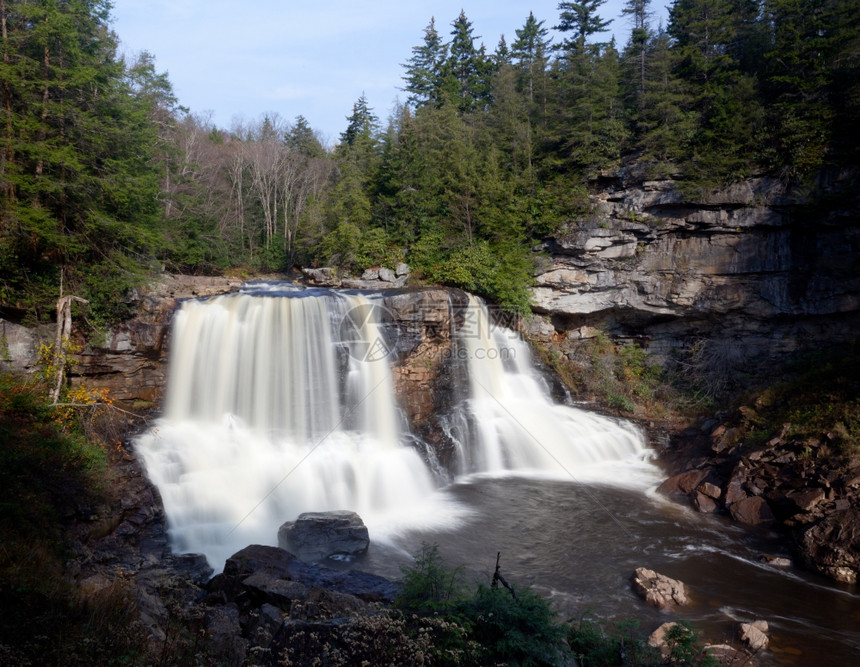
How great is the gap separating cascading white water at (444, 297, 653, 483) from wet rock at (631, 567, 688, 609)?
5.24 m

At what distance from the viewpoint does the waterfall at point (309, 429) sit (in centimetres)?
1065

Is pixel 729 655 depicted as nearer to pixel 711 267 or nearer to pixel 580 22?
pixel 711 267

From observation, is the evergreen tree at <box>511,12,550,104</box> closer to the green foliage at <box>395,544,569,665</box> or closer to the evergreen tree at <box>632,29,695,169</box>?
the evergreen tree at <box>632,29,695,169</box>

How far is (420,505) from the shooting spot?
11.8 metres

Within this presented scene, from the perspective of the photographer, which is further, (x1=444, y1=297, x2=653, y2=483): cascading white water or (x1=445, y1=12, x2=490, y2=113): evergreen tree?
(x1=445, y1=12, x2=490, y2=113): evergreen tree

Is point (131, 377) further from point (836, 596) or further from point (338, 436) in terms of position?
point (836, 596)

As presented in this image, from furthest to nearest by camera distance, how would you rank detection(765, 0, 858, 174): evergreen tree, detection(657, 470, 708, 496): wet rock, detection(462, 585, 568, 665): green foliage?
detection(765, 0, 858, 174): evergreen tree → detection(657, 470, 708, 496): wet rock → detection(462, 585, 568, 665): green foliage

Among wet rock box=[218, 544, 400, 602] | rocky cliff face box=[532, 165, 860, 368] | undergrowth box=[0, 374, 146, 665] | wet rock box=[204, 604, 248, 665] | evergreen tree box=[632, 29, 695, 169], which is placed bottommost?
wet rock box=[218, 544, 400, 602]

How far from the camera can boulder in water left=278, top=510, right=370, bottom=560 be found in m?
9.07

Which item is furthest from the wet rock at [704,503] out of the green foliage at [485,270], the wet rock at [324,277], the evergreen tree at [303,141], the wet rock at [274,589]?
the evergreen tree at [303,141]

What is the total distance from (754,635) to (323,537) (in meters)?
6.69

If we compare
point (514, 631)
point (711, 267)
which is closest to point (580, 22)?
point (711, 267)

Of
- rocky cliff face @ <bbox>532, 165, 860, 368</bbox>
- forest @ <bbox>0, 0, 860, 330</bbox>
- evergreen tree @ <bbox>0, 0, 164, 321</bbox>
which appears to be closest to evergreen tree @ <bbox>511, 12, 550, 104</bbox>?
forest @ <bbox>0, 0, 860, 330</bbox>

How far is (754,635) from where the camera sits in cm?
704
